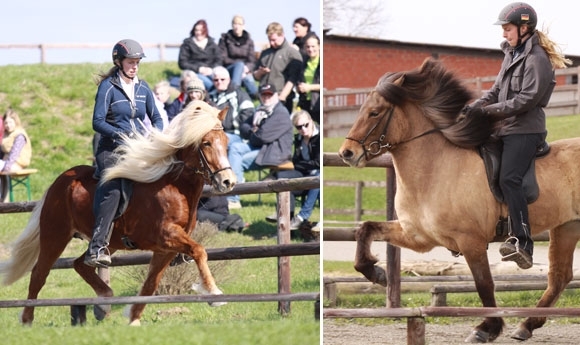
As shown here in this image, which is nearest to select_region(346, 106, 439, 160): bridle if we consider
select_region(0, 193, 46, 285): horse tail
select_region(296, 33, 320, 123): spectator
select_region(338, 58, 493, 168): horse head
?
select_region(338, 58, 493, 168): horse head

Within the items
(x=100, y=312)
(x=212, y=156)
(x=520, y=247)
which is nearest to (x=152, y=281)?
(x=212, y=156)

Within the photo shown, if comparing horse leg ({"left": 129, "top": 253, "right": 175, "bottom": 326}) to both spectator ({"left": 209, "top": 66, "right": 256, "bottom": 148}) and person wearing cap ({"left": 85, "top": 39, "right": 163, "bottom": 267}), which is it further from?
spectator ({"left": 209, "top": 66, "right": 256, "bottom": 148})

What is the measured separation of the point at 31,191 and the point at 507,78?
12.0 m

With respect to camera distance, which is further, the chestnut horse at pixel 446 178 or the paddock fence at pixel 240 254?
the paddock fence at pixel 240 254

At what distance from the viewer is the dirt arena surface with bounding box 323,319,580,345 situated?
6781 mm

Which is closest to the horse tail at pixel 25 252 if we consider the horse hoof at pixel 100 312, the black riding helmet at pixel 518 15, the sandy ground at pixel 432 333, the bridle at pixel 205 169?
the horse hoof at pixel 100 312

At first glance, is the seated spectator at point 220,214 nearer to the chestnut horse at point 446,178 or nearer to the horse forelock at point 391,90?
the chestnut horse at point 446,178

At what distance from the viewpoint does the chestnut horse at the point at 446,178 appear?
21.4 ft

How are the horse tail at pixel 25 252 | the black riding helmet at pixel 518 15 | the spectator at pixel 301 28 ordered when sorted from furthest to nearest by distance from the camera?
the spectator at pixel 301 28 < the horse tail at pixel 25 252 < the black riding helmet at pixel 518 15

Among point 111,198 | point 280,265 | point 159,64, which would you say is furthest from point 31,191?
point 111,198

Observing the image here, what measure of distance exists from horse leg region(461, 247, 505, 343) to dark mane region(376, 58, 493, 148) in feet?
2.23

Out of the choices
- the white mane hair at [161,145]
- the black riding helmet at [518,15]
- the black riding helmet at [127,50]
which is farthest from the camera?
the black riding helmet at [127,50]

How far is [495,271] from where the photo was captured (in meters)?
8.64

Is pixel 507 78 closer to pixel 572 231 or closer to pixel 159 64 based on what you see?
pixel 572 231
